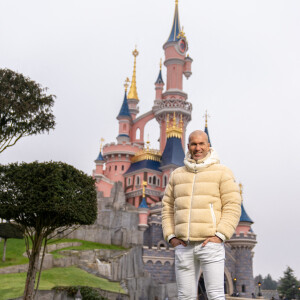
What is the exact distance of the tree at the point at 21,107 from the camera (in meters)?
23.3

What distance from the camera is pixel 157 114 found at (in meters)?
51.3

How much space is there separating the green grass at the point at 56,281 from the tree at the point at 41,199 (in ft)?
11.7

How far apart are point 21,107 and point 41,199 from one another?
23.2ft

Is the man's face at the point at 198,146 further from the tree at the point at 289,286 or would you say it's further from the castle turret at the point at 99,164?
the tree at the point at 289,286

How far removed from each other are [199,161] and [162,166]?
39.3m

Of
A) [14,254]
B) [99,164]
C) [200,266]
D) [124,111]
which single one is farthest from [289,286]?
[200,266]

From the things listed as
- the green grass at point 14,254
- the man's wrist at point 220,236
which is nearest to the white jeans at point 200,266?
the man's wrist at point 220,236

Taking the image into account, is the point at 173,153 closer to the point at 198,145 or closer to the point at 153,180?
the point at 153,180

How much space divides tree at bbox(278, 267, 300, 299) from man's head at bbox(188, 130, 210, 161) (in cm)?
4685

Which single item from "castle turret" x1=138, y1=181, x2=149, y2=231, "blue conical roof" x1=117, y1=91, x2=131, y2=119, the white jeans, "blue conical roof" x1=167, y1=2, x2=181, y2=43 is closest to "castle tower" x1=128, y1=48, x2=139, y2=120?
"blue conical roof" x1=117, y1=91, x2=131, y2=119

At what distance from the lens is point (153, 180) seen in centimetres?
4541

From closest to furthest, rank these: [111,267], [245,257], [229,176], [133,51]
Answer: [229,176], [111,267], [245,257], [133,51]

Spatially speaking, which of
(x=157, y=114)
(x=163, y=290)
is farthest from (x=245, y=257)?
(x=157, y=114)

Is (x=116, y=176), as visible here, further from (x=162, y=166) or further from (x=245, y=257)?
(x=245, y=257)
